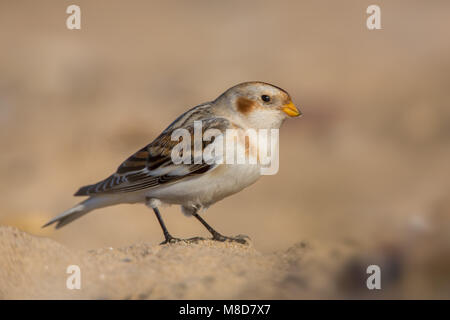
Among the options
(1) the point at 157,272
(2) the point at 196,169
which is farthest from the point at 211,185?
(1) the point at 157,272

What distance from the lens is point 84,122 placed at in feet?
43.8

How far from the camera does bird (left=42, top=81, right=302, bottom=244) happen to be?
17.2ft

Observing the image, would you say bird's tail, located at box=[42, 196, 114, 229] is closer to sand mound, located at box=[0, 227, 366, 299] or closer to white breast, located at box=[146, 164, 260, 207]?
white breast, located at box=[146, 164, 260, 207]

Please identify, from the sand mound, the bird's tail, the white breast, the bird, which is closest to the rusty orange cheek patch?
the bird

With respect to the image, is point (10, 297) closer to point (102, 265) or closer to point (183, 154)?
point (102, 265)

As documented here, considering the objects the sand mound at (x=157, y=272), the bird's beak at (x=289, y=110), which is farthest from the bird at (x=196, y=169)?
the sand mound at (x=157, y=272)

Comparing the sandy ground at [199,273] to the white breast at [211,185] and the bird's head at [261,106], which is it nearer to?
the white breast at [211,185]

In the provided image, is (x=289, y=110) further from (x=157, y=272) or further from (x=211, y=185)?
(x=157, y=272)

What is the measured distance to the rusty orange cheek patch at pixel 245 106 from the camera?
552cm

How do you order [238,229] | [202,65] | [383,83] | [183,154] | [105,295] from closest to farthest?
[105,295] < [183,154] < [238,229] < [383,83] < [202,65]

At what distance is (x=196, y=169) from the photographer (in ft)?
17.4

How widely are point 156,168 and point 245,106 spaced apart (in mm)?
874

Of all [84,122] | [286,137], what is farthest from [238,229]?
[84,122]

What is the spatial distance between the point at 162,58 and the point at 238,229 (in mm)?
10247
